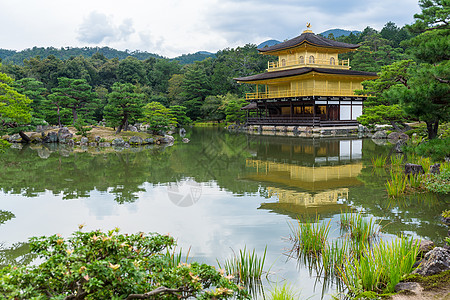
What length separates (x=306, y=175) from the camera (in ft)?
36.7

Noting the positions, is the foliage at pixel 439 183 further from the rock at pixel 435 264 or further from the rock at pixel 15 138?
the rock at pixel 15 138

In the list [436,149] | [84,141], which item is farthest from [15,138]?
[436,149]

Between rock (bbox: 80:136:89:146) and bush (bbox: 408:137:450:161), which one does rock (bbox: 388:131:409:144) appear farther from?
rock (bbox: 80:136:89:146)

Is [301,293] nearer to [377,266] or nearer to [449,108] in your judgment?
[377,266]

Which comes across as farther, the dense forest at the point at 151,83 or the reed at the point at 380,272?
the dense forest at the point at 151,83


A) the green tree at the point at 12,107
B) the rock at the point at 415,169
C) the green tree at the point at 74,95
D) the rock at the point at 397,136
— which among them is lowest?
the rock at the point at 415,169

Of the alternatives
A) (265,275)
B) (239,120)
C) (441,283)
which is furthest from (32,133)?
(441,283)

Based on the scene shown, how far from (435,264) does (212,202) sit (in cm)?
487

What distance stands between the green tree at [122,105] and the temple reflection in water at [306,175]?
842 centimetres

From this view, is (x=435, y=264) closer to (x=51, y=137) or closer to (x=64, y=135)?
(x=64, y=135)

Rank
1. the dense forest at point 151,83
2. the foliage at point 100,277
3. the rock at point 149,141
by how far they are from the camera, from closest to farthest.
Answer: the foliage at point 100,277, the rock at point 149,141, the dense forest at point 151,83

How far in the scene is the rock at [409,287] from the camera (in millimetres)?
3713

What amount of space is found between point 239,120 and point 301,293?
33.7m

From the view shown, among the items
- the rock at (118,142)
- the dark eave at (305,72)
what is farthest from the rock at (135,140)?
the dark eave at (305,72)
